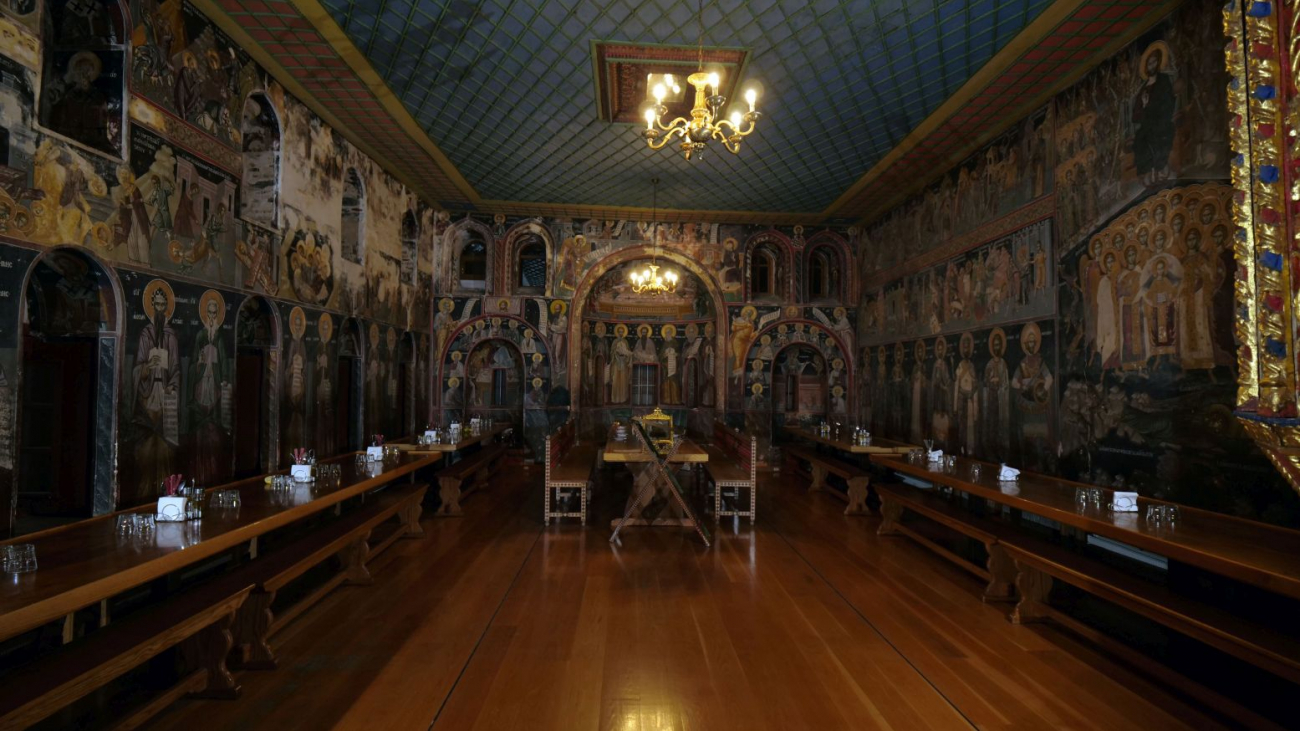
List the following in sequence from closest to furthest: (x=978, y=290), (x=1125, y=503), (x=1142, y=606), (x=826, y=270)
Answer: (x=1142, y=606)
(x=1125, y=503)
(x=978, y=290)
(x=826, y=270)

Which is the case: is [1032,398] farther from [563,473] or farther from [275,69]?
[275,69]

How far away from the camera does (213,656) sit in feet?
12.6

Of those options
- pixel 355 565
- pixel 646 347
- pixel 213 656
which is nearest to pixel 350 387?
pixel 355 565

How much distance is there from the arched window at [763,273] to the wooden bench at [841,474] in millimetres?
4005

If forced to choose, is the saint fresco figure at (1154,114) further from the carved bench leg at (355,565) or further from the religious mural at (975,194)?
the carved bench leg at (355,565)

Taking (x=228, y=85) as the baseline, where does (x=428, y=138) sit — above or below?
above

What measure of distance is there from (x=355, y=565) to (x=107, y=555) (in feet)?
8.82

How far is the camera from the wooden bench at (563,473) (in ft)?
27.1

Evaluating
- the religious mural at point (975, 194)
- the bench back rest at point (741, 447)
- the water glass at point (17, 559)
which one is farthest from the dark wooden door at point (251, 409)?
the religious mural at point (975, 194)

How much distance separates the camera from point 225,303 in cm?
699

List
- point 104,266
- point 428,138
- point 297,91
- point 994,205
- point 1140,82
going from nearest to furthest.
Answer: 1. point 104,266
2. point 1140,82
3. point 297,91
4. point 994,205
5. point 428,138

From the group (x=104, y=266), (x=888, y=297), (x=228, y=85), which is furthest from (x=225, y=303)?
(x=888, y=297)

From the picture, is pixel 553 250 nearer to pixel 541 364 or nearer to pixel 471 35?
pixel 541 364

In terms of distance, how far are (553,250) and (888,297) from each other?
7546mm
